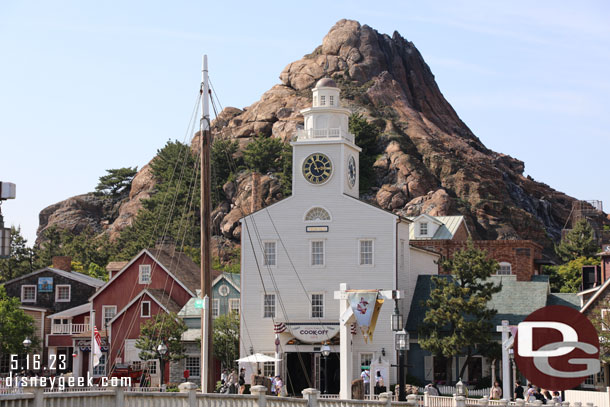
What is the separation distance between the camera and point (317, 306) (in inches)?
2317

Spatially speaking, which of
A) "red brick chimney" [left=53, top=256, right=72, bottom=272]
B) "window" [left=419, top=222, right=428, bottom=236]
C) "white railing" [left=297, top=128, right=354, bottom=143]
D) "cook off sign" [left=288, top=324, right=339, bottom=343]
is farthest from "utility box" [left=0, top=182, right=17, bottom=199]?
"window" [left=419, top=222, right=428, bottom=236]

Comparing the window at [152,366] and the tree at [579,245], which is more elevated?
the tree at [579,245]

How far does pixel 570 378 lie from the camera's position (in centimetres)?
4403

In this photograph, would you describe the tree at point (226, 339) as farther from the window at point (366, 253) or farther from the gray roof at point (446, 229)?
the gray roof at point (446, 229)

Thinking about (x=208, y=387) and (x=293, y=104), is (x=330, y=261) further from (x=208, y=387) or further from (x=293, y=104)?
(x=293, y=104)

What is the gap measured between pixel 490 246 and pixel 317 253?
106ft

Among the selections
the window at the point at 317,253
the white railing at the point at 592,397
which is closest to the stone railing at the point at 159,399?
the white railing at the point at 592,397

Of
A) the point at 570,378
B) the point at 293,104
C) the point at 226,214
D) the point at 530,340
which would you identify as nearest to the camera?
the point at 570,378

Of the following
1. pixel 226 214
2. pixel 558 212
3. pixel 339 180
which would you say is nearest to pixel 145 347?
pixel 339 180

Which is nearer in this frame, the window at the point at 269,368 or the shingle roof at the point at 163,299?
the window at the point at 269,368

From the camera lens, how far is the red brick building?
86.9 metres

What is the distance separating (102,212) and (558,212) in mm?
67111

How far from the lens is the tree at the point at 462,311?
54.5 metres

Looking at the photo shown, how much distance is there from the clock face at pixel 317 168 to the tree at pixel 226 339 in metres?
10.0
